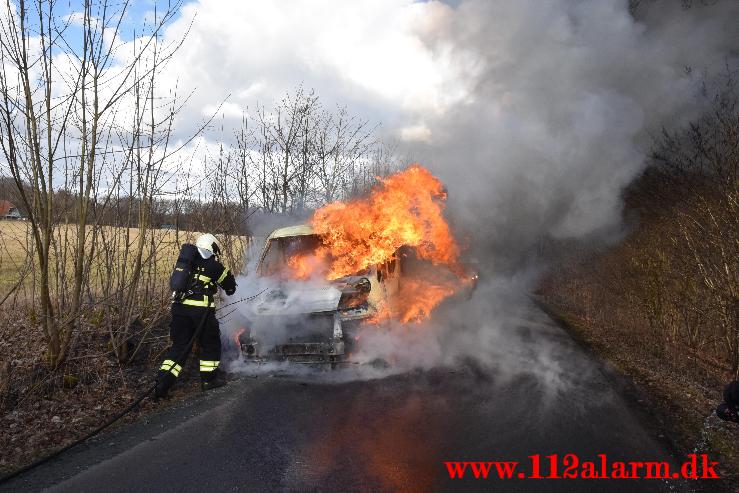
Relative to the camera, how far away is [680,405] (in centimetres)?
552

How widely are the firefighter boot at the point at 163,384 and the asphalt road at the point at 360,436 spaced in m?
0.30

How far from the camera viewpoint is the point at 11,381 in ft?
16.5

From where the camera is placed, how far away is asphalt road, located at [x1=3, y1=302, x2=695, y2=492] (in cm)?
358

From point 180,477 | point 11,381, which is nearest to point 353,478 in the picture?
point 180,477

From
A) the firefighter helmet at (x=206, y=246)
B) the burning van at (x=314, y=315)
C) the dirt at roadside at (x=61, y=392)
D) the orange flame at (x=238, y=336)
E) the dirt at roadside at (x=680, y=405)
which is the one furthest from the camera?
the orange flame at (x=238, y=336)

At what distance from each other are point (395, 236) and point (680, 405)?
4.79 m

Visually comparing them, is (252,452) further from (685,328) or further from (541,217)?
(541,217)

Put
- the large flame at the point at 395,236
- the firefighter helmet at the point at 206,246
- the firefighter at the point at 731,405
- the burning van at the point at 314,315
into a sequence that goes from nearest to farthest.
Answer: the firefighter at the point at 731,405 → the firefighter helmet at the point at 206,246 → the burning van at the point at 314,315 → the large flame at the point at 395,236

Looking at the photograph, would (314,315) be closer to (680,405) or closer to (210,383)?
(210,383)

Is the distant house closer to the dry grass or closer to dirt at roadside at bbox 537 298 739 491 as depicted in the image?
the dry grass

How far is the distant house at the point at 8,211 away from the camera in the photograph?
5120mm

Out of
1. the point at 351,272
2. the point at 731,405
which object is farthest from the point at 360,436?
Result: the point at 351,272

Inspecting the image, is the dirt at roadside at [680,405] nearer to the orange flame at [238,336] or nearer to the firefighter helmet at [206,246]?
the orange flame at [238,336]

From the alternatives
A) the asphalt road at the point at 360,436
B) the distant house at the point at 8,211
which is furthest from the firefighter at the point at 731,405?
the distant house at the point at 8,211
